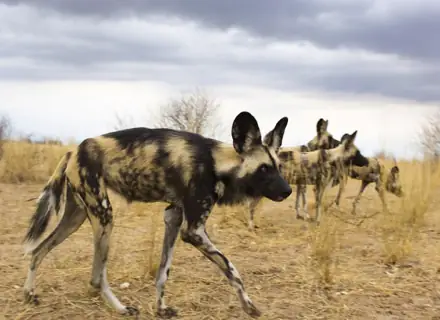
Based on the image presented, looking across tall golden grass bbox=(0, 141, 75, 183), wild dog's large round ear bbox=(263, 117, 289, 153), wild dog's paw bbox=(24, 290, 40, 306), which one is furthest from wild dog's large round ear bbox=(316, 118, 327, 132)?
wild dog's paw bbox=(24, 290, 40, 306)

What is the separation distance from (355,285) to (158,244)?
8.62 ft

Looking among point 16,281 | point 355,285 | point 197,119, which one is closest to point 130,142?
point 16,281

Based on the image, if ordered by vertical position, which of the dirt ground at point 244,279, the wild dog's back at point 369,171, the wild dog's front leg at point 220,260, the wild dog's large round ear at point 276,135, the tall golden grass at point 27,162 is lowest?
the tall golden grass at point 27,162

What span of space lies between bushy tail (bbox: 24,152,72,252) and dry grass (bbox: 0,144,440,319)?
477mm

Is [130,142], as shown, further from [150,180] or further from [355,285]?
[355,285]

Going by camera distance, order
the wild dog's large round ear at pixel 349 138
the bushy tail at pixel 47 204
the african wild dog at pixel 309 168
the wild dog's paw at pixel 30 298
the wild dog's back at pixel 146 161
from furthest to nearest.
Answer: the wild dog's large round ear at pixel 349 138 → the african wild dog at pixel 309 168 → the bushy tail at pixel 47 204 → the wild dog's paw at pixel 30 298 → the wild dog's back at pixel 146 161

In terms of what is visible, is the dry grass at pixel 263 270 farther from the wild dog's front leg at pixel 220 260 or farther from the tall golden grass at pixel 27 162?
the tall golden grass at pixel 27 162

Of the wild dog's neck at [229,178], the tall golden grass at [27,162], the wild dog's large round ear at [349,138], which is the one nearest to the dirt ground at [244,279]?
the wild dog's neck at [229,178]

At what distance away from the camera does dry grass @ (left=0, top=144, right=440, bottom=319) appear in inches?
218

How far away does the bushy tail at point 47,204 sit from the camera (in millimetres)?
5578

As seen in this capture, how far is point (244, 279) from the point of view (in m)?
6.51

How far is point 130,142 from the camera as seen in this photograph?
5379 mm

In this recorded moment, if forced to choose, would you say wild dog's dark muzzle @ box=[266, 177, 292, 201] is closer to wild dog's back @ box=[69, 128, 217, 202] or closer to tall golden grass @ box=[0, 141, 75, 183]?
wild dog's back @ box=[69, 128, 217, 202]

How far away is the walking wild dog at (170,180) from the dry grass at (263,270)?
30 centimetres
